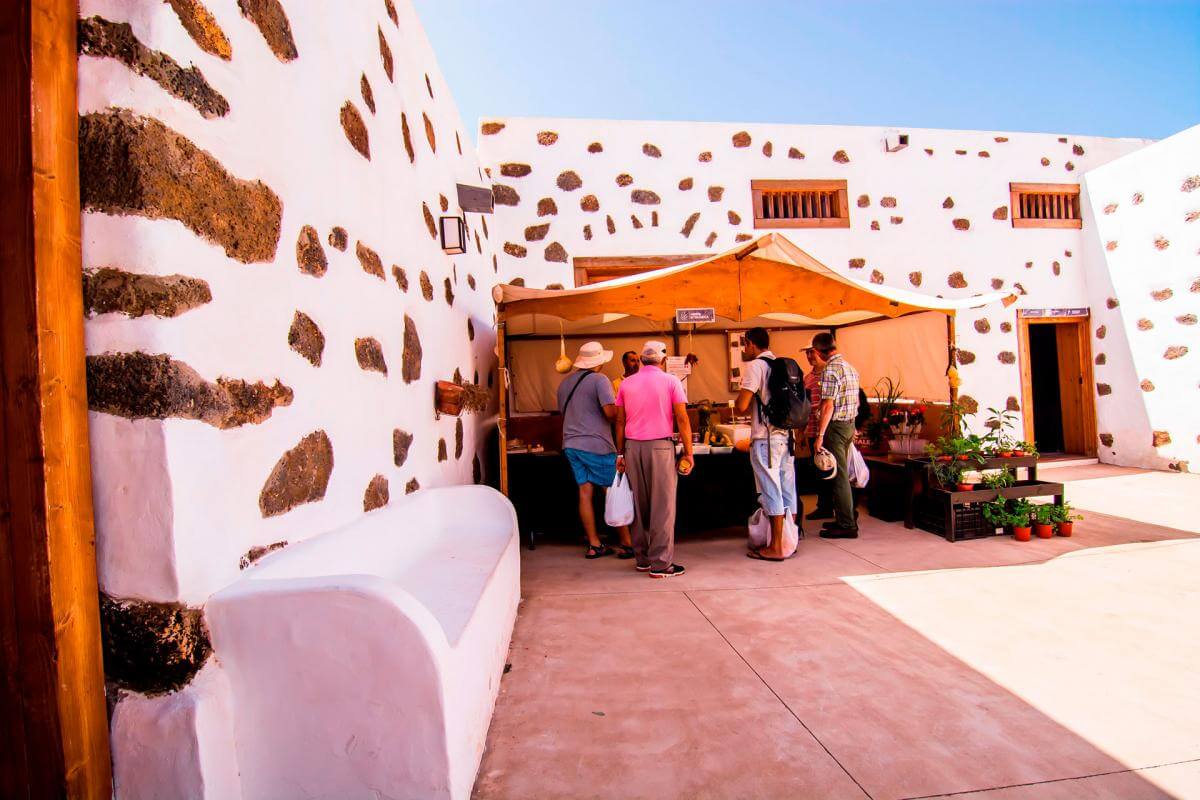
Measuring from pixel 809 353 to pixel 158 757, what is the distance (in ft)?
16.2

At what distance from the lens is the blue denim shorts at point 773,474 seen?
13.9ft

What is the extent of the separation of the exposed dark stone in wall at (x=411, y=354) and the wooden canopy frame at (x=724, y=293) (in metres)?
1.56

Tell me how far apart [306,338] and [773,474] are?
323cm

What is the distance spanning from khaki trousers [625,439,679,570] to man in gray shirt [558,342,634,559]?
0.40 meters

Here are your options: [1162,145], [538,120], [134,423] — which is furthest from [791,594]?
[1162,145]

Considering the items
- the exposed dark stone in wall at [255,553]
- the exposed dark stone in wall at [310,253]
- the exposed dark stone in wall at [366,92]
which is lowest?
the exposed dark stone in wall at [255,553]

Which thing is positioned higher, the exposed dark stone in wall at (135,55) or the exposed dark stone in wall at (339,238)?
the exposed dark stone in wall at (135,55)

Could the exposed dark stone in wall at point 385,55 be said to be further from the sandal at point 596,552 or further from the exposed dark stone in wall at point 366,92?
the sandal at point 596,552

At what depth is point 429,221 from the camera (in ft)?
11.6

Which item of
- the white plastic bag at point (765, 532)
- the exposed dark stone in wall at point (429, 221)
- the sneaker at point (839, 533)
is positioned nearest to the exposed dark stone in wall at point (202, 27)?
the exposed dark stone in wall at point (429, 221)

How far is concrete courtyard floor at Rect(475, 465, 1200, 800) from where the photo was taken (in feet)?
6.08

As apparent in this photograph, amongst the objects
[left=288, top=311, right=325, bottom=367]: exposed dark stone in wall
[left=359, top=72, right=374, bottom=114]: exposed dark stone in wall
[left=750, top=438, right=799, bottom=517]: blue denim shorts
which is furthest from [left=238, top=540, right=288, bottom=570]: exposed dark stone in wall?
[left=750, top=438, right=799, bottom=517]: blue denim shorts

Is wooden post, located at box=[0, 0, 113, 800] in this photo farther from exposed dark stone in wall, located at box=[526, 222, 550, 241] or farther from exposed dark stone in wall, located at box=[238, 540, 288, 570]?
exposed dark stone in wall, located at box=[526, 222, 550, 241]

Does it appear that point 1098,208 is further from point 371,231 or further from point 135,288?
point 135,288
